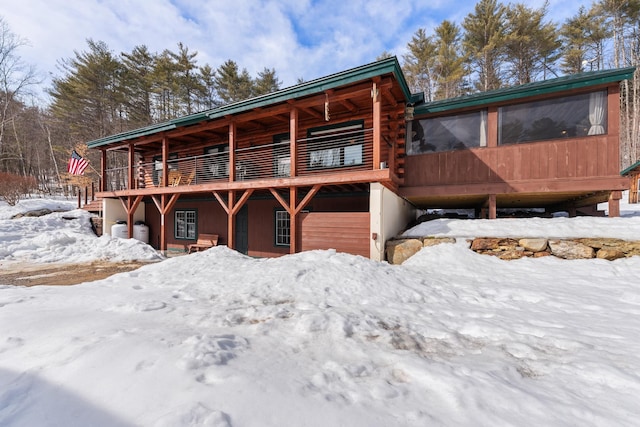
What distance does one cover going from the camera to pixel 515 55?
21344 mm

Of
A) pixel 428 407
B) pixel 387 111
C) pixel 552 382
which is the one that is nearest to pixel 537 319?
pixel 552 382

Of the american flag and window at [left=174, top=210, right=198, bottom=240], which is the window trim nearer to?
window at [left=174, top=210, right=198, bottom=240]

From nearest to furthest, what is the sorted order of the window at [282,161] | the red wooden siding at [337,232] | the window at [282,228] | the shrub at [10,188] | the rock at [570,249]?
the rock at [570,249]
the red wooden siding at [337,232]
the window at [282,228]
the window at [282,161]
the shrub at [10,188]

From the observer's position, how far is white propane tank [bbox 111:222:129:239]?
1258cm

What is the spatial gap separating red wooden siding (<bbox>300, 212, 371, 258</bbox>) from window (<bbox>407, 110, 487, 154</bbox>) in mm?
3700

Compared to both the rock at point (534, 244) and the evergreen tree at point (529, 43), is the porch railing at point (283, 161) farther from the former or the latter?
the evergreen tree at point (529, 43)

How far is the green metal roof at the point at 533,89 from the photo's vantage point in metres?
6.77

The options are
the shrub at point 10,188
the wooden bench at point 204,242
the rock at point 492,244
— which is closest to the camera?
the rock at point 492,244

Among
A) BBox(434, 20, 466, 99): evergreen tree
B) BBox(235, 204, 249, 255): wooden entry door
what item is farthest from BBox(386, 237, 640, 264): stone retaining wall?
BBox(434, 20, 466, 99): evergreen tree

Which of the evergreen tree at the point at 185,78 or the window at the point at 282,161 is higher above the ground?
the evergreen tree at the point at 185,78

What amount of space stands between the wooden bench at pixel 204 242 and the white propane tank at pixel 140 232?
3.33m

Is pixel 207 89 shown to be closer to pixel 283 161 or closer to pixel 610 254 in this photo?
pixel 283 161

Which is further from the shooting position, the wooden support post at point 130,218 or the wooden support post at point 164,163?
the wooden support post at point 130,218

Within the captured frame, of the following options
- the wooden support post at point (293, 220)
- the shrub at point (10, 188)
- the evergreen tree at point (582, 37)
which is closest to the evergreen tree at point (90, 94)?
the shrub at point (10, 188)
